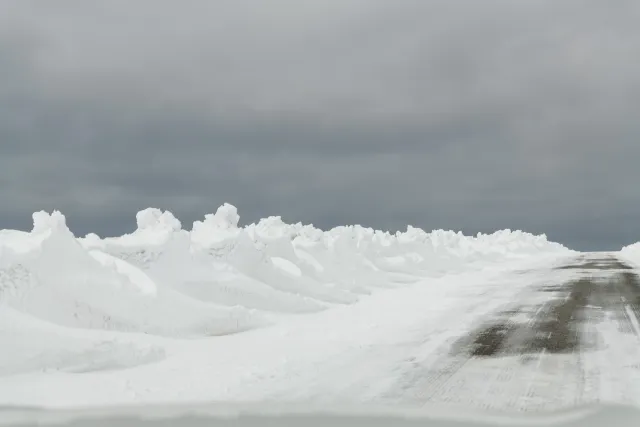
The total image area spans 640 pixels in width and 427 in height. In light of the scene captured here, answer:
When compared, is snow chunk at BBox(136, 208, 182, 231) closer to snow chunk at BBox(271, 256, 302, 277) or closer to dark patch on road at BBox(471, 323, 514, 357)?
snow chunk at BBox(271, 256, 302, 277)

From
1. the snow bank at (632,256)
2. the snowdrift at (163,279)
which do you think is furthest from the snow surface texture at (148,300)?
the snow bank at (632,256)

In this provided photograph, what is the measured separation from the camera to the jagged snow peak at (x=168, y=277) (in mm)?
11430

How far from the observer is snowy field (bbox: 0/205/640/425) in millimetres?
7641

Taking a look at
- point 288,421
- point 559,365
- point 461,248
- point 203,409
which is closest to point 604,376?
point 559,365

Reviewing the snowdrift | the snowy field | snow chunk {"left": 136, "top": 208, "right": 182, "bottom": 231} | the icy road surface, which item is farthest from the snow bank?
snow chunk {"left": 136, "top": 208, "right": 182, "bottom": 231}

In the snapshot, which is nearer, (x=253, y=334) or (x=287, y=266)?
(x=253, y=334)

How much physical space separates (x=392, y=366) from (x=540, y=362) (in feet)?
7.40

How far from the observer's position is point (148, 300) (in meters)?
12.7

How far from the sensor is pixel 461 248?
49562 millimetres

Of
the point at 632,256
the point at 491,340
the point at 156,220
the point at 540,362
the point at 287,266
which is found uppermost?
the point at 156,220

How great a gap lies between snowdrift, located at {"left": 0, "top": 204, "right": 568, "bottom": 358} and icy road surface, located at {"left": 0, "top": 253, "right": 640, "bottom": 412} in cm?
94

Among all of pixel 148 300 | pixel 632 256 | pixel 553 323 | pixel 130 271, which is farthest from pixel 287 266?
pixel 632 256

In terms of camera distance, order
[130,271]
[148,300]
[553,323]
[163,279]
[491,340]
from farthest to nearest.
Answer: [163,279], [130,271], [553,323], [148,300], [491,340]

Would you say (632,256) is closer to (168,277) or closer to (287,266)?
(287,266)
